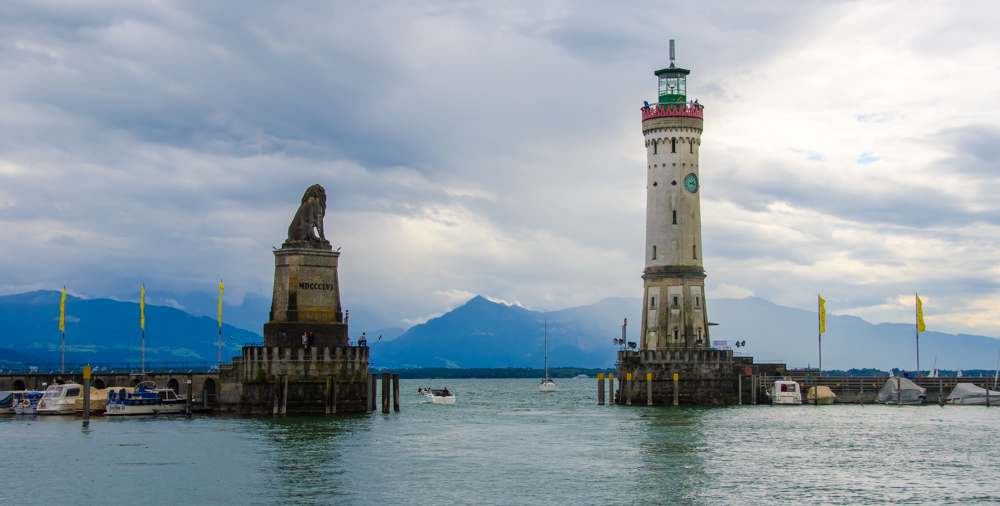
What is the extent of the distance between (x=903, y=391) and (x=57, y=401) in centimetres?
7380

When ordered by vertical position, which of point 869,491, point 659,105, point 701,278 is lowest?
point 869,491

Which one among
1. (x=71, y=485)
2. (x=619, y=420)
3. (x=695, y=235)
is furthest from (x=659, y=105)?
(x=71, y=485)

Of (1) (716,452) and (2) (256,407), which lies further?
(2) (256,407)

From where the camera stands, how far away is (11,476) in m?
43.3

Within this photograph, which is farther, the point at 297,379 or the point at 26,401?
the point at 26,401

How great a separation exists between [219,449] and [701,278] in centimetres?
4774

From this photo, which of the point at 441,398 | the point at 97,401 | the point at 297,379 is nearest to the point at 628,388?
the point at 297,379

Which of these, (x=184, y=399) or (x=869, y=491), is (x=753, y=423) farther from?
(x=184, y=399)

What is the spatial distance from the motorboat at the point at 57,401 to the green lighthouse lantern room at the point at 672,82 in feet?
180

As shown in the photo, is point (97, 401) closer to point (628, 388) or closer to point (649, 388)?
point (628, 388)

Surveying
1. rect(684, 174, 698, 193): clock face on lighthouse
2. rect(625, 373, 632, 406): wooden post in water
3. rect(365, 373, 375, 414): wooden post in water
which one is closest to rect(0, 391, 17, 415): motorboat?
rect(365, 373, 375, 414): wooden post in water

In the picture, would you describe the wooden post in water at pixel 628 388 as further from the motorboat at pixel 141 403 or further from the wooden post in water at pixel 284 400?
the motorboat at pixel 141 403

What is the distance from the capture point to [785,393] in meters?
91.9

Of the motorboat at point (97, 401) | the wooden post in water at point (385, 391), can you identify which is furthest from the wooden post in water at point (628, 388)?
the motorboat at point (97, 401)
